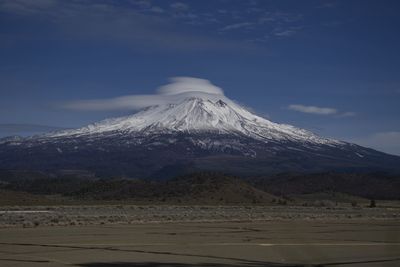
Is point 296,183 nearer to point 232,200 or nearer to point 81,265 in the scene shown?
point 232,200

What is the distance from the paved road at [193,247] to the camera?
65.4 ft

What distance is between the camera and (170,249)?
23.8 metres

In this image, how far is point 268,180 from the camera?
161750mm

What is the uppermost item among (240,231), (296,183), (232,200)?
(296,183)

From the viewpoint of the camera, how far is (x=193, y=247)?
24469 millimetres

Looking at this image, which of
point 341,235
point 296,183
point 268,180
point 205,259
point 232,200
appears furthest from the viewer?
point 268,180

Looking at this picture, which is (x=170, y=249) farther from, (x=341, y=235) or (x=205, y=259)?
(x=341, y=235)

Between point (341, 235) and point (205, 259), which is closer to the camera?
point (205, 259)

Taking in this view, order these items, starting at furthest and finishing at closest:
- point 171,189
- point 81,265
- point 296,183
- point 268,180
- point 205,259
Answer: point 268,180
point 296,183
point 171,189
point 205,259
point 81,265

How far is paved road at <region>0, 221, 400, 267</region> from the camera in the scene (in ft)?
65.4

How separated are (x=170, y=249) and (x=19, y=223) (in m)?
18.2

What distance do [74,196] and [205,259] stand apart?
93.2 metres

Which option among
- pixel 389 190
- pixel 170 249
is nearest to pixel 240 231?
pixel 170 249

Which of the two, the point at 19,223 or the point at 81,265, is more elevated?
the point at 19,223
